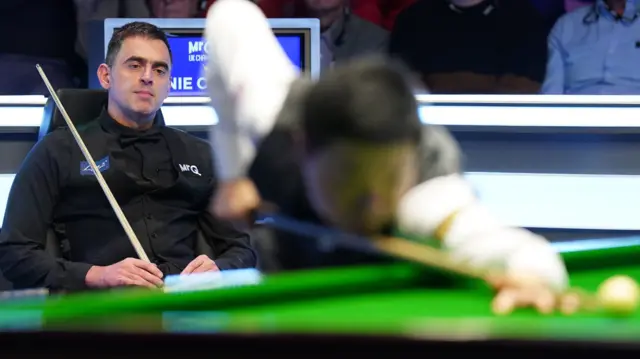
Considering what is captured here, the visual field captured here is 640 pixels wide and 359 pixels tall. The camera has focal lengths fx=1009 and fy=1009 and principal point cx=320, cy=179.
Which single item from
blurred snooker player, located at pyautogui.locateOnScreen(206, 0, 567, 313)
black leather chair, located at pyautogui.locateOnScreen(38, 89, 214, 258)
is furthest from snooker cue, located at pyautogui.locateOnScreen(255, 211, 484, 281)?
black leather chair, located at pyautogui.locateOnScreen(38, 89, 214, 258)

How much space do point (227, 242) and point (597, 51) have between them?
245cm

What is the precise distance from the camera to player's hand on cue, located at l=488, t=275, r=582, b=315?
1.40 m

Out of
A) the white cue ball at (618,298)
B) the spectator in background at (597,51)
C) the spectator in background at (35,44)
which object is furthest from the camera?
the spectator in background at (597,51)

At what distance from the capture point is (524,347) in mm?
1148

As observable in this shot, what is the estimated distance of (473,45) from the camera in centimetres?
462

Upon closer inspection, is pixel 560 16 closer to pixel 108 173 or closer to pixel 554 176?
pixel 554 176

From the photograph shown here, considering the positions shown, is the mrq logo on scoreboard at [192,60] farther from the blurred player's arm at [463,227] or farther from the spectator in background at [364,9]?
the blurred player's arm at [463,227]

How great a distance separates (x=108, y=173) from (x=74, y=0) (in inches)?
80.0

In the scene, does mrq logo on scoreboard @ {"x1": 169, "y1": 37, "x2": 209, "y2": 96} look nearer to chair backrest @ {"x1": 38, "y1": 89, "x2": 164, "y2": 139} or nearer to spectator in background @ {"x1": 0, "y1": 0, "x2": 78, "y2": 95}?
chair backrest @ {"x1": 38, "y1": 89, "x2": 164, "y2": 139}

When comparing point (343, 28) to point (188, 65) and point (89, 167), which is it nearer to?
point (188, 65)

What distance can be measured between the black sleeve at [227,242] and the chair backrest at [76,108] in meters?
0.37

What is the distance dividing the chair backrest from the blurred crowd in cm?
146

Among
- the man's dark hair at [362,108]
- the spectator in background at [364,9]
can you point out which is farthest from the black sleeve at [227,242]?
the spectator in background at [364,9]

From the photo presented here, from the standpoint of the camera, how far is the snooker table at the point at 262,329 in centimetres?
116
